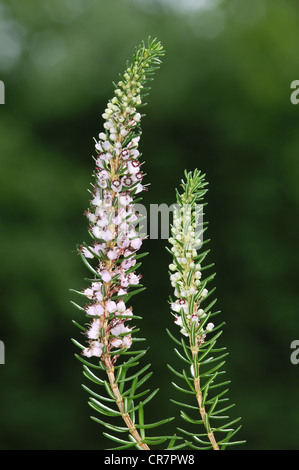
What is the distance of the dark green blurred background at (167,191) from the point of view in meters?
5.27

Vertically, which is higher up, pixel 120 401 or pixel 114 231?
pixel 114 231

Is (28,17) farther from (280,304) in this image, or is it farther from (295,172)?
(280,304)

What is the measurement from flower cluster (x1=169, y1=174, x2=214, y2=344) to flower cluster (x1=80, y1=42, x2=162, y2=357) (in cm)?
8

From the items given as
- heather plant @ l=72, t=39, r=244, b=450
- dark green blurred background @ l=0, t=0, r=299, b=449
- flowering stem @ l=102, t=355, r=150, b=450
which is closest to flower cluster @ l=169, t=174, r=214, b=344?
heather plant @ l=72, t=39, r=244, b=450

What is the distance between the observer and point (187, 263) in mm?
988

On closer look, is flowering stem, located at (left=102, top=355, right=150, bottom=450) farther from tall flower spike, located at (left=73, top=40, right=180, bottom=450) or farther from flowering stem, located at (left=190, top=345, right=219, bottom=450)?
flowering stem, located at (left=190, top=345, right=219, bottom=450)

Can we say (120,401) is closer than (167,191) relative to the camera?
Yes

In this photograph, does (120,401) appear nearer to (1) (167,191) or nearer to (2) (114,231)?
(2) (114,231)

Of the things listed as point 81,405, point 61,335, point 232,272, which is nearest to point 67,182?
point 61,335

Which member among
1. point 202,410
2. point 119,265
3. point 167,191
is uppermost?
point 167,191

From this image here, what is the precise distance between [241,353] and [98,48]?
316 cm

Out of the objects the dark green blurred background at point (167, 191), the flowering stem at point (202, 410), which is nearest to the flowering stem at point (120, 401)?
the flowering stem at point (202, 410)

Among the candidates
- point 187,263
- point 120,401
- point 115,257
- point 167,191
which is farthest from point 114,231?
point 167,191

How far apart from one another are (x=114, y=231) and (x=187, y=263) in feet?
0.54
